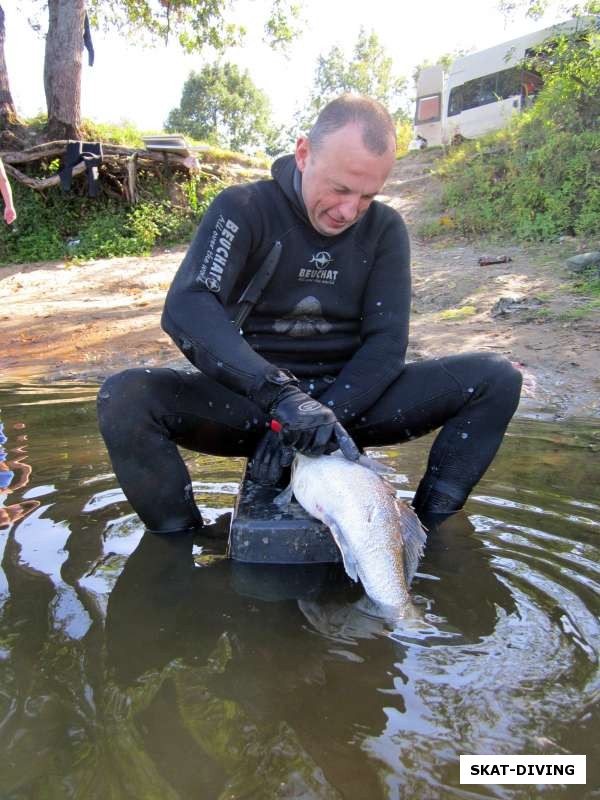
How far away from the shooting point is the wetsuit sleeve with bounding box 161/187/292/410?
93.0 inches

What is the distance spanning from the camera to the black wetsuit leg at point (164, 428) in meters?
2.49

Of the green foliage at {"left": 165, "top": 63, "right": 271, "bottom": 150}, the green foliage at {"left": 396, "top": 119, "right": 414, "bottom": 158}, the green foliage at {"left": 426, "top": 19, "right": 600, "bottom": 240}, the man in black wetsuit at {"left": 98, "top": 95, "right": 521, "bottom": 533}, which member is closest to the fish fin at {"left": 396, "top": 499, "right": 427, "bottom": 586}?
the man in black wetsuit at {"left": 98, "top": 95, "right": 521, "bottom": 533}

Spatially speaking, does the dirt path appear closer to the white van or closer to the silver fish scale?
the silver fish scale

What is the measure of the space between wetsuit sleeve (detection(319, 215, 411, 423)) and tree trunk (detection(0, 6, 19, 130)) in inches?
529

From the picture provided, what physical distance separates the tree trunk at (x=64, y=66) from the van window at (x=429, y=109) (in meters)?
10.1

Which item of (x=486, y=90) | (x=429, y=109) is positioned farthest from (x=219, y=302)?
(x=429, y=109)

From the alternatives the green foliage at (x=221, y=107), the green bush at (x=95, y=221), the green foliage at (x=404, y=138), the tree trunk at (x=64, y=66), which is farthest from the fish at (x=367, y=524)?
the green foliage at (x=221, y=107)

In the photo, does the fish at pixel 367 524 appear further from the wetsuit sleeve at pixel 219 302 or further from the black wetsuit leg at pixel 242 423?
the black wetsuit leg at pixel 242 423

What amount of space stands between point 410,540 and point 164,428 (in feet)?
3.42

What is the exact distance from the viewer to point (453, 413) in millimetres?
2773

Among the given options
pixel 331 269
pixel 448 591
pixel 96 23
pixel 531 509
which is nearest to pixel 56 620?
pixel 448 591

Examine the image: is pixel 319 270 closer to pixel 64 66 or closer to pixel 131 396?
pixel 131 396

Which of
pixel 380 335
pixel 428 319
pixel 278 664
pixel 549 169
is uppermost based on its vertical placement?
pixel 549 169

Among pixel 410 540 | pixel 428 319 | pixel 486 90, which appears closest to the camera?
pixel 410 540
